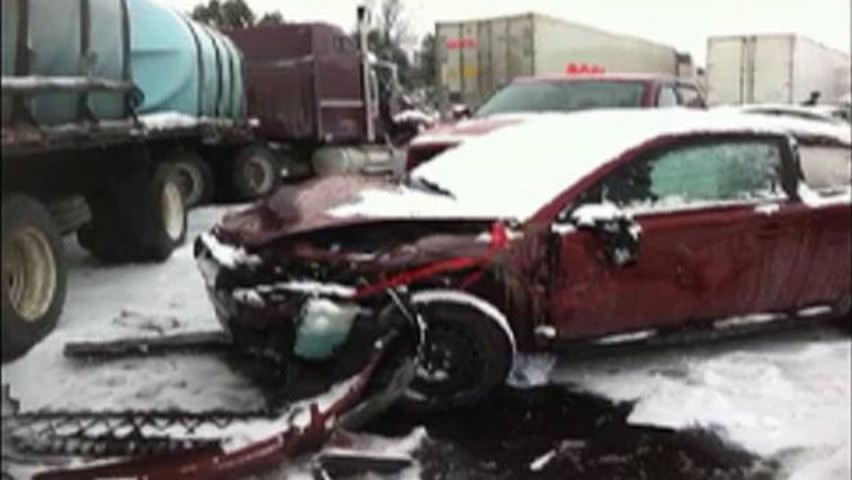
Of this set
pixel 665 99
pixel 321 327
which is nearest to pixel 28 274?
pixel 321 327

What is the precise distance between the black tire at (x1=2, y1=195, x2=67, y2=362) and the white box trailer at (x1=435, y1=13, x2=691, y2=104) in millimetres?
695

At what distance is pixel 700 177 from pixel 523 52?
8.21ft

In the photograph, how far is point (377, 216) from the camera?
338 cm

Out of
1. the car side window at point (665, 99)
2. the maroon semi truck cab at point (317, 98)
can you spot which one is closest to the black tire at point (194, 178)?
the maroon semi truck cab at point (317, 98)

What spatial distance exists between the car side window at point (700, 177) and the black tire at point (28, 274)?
3.39 meters

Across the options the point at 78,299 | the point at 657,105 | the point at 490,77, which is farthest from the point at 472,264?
the point at 78,299

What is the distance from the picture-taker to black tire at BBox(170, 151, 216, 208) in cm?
112

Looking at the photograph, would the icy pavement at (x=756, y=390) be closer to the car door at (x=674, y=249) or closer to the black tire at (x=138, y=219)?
the car door at (x=674, y=249)

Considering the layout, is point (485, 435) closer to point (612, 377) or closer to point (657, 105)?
point (612, 377)

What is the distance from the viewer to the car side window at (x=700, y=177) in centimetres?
406

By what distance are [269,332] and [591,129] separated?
1.98 m

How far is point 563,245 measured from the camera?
12.4ft

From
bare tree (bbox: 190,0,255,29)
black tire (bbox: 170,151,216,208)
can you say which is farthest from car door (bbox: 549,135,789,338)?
bare tree (bbox: 190,0,255,29)

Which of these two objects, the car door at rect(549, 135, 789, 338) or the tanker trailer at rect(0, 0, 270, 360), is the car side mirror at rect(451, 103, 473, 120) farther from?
the car door at rect(549, 135, 789, 338)
